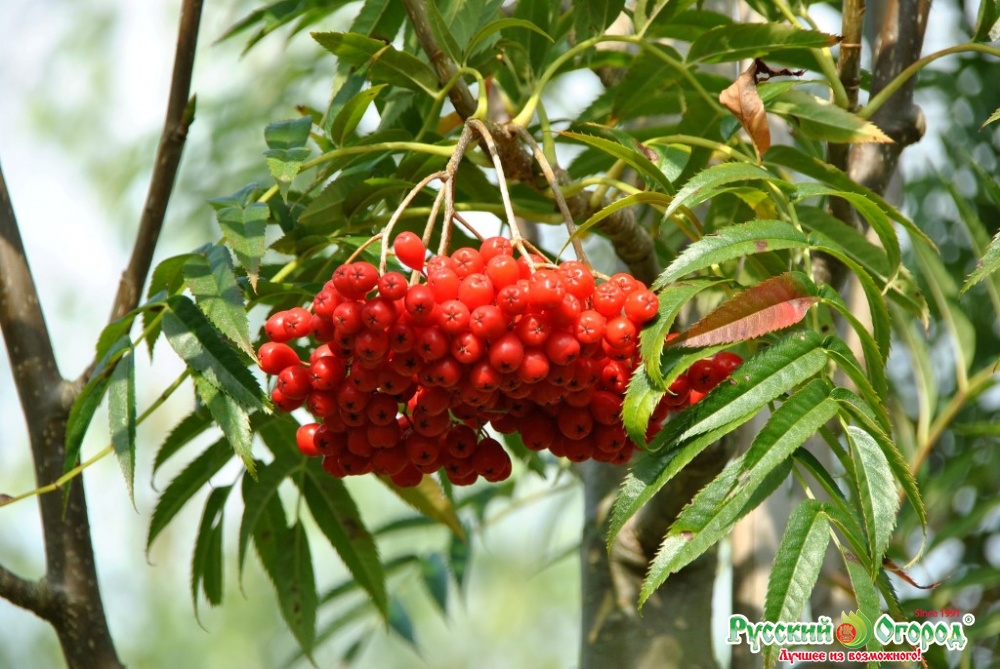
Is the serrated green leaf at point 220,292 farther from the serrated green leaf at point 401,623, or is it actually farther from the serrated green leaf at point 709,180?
the serrated green leaf at point 401,623

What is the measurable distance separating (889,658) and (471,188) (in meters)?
0.88

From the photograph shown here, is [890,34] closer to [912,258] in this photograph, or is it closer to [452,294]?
[452,294]

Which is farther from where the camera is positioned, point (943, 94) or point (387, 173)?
point (943, 94)

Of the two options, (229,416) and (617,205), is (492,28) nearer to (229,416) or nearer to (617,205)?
(617,205)

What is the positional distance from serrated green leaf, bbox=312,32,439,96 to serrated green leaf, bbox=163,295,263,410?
39 cm

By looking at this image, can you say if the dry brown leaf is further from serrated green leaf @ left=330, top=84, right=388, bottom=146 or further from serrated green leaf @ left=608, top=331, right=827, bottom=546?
serrated green leaf @ left=330, top=84, right=388, bottom=146

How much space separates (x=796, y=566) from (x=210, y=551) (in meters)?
0.98

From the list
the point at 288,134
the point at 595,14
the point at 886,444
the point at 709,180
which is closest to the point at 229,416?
the point at 288,134

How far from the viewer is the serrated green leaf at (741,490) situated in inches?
39.2

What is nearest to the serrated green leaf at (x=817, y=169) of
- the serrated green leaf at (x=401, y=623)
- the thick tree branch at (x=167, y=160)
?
the thick tree branch at (x=167, y=160)

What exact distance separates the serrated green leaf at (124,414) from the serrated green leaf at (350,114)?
41 centimetres

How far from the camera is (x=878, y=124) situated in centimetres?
161

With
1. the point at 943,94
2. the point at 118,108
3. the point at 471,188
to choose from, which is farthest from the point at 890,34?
the point at 118,108

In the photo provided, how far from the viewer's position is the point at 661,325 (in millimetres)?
1021
